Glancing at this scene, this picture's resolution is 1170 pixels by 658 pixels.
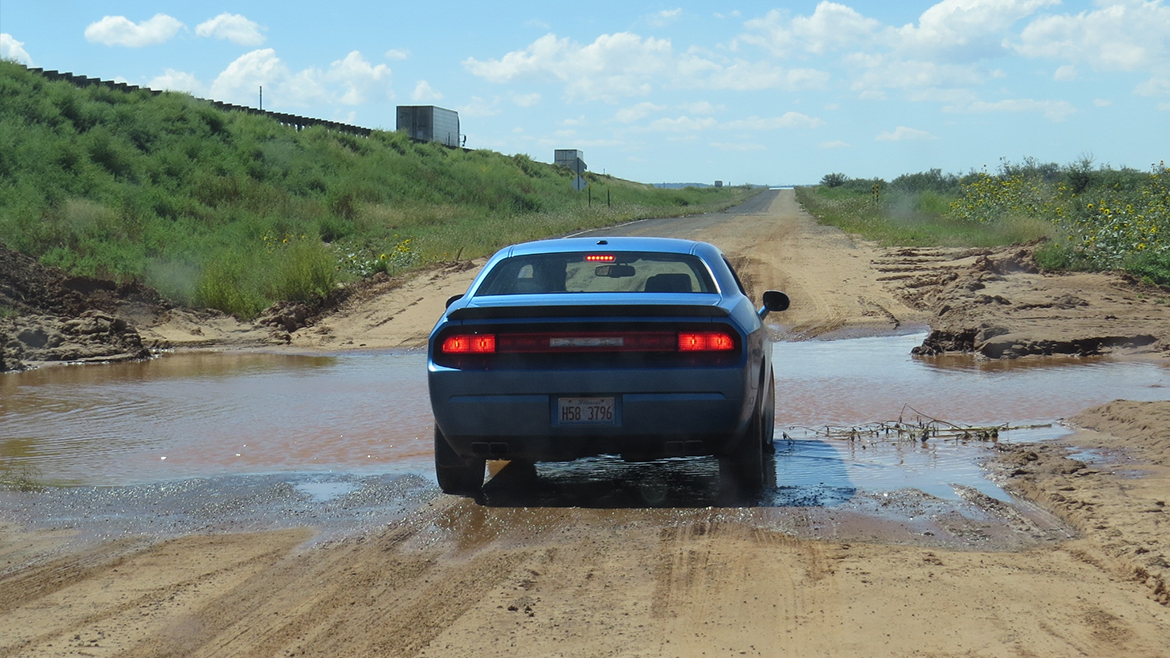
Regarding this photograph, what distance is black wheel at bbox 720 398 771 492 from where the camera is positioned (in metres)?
6.83

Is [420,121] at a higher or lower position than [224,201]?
higher

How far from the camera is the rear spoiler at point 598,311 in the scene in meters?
6.42

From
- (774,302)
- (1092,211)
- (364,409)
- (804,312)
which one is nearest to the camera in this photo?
(774,302)

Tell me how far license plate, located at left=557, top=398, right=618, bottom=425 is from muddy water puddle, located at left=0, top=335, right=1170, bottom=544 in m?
0.56

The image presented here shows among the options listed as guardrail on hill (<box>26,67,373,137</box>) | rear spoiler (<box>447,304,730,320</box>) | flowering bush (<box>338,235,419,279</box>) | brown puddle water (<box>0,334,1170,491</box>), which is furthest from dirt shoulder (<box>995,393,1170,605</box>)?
guardrail on hill (<box>26,67,373,137</box>)

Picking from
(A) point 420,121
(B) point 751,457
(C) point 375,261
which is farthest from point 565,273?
(A) point 420,121

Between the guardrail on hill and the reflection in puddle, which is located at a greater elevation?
the guardrail on hill

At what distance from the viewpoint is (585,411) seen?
6402 millimetres

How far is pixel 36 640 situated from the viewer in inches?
174

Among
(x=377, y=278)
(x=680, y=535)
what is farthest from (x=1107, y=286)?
(x=680, y=535)

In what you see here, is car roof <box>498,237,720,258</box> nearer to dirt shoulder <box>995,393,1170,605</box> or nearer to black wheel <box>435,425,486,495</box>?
black wheel <box>435,425,486,495</box>

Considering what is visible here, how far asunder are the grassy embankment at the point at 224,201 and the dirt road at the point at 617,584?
48.0 ft

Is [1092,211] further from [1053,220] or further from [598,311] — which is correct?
[598,311]

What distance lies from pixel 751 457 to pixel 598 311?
130cm
